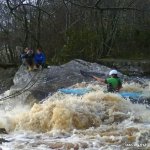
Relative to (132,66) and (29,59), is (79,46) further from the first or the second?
(29,59)

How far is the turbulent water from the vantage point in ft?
25.8

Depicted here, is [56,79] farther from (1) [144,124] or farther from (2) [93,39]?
(2) [93,39]

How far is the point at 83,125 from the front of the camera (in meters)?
9.41

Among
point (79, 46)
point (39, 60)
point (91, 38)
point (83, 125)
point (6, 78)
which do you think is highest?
point (91, 38)

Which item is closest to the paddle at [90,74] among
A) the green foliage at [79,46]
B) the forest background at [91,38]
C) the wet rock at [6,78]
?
the wet rock at [6,78]

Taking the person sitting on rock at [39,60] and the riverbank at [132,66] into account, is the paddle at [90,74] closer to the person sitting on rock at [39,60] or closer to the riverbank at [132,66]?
the person sitting on rock at [39,60]

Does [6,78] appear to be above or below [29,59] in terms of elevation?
below

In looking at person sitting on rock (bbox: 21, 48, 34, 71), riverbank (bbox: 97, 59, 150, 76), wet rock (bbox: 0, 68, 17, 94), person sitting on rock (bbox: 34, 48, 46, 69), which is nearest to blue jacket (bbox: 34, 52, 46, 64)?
person sitting on rock (bbox: 34, 48, 46, 69)

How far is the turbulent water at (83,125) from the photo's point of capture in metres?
7.87

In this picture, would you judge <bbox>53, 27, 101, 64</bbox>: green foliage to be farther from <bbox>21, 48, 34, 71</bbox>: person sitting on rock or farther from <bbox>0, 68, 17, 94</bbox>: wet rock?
<bbox>21, 48, 34, 71</bbox>: person sitting on rock

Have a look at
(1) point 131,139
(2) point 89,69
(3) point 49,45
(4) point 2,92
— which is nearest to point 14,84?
(4) point 2,92

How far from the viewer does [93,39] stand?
2286 cm

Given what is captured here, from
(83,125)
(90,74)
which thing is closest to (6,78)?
(90,74)

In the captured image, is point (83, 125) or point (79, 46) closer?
point (83, 125)
